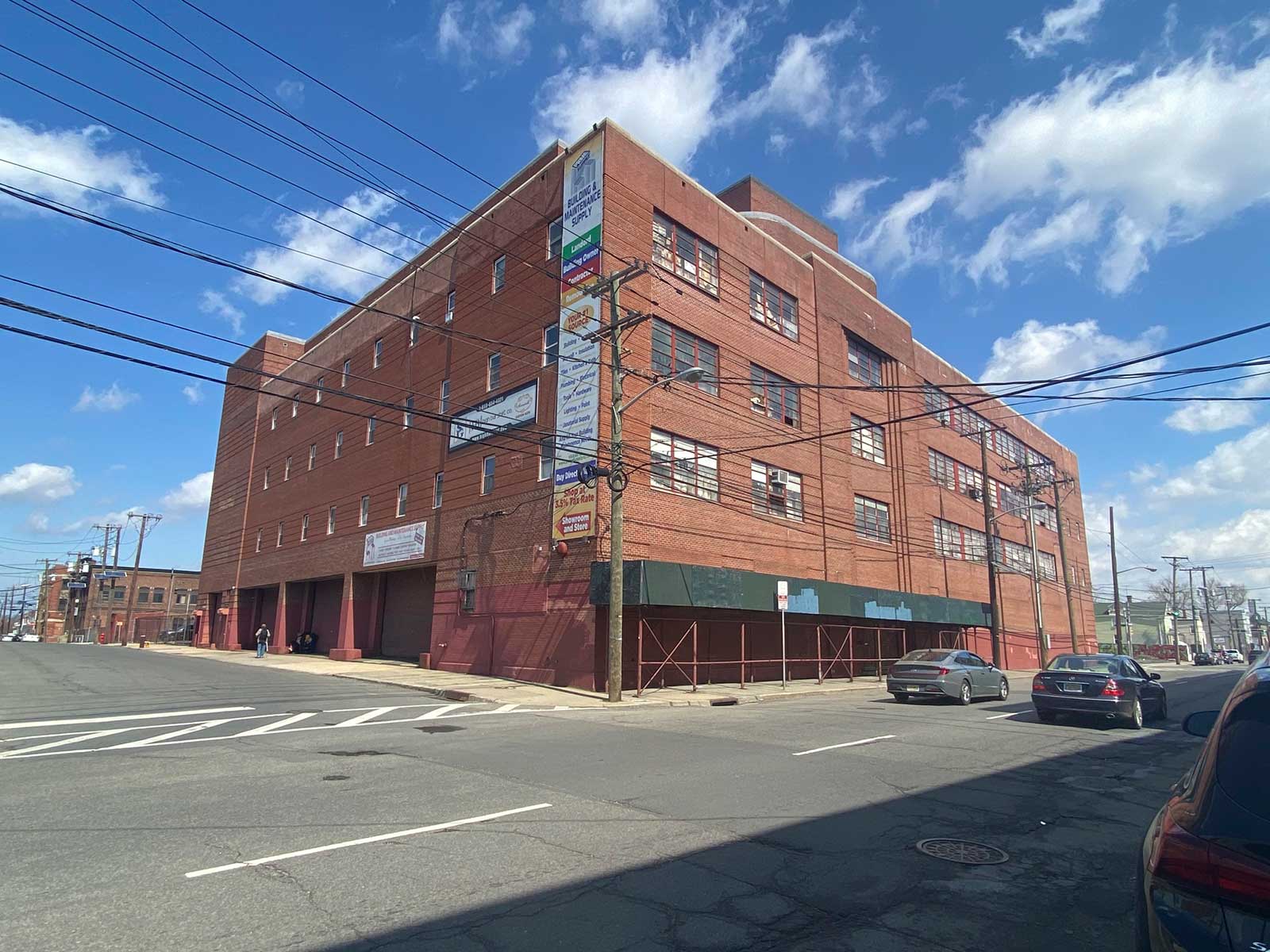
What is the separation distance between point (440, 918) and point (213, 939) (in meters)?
1.20

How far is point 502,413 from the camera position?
26.9 m

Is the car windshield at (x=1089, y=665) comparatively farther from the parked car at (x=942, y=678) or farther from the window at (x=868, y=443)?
the window at (x=868, y=443)

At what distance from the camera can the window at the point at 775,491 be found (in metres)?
27.7

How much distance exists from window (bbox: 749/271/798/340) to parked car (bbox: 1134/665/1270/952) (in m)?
27.3

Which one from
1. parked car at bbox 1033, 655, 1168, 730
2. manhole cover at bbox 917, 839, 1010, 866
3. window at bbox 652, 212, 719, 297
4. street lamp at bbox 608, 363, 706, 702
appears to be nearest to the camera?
manhole cover at bbox 917, 839, 1010, 866

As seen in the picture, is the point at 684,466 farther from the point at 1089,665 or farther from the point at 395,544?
the point at 395,544

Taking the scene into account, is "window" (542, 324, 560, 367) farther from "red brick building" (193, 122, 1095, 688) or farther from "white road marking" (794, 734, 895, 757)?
"white road marking" (794, 734, 895, 757)

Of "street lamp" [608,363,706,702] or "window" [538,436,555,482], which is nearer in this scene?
"street lamp" [608,363,706,702]

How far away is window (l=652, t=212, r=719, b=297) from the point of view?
84.8 feet

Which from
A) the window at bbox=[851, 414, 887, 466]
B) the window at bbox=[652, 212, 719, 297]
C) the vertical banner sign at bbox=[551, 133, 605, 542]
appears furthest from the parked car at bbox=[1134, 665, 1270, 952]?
the window at bbox=[851, 414, 887, 466]

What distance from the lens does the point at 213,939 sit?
4242mm

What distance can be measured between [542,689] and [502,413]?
9.94m

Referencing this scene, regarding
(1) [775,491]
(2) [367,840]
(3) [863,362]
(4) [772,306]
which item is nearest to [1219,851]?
(2) [367,840]

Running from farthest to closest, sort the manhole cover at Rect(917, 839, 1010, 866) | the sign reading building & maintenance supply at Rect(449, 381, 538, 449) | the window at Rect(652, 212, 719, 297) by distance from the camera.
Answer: the window at Rect(652, 212, 719, 297), the sign reading building & maintenance supply at Rect(449, 381, 538, 449), the manhole cover at Rect(917, 839, 1010, 866)
